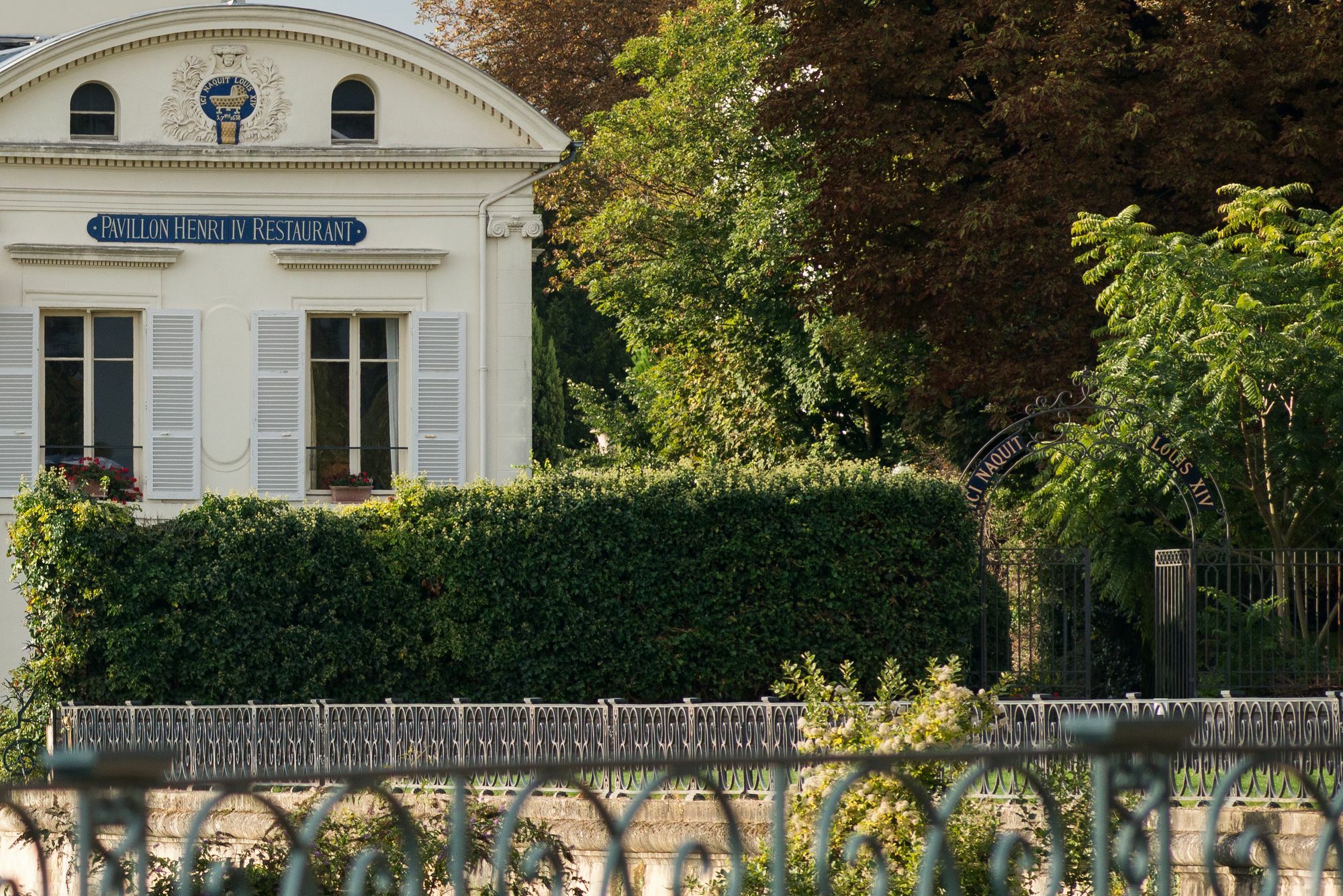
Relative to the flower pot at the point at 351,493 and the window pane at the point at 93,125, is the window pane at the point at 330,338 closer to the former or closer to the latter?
the flower pot at the point at 351,493

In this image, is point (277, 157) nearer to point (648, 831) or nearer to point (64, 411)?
point (64, 411)

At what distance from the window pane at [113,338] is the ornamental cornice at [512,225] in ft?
14.5

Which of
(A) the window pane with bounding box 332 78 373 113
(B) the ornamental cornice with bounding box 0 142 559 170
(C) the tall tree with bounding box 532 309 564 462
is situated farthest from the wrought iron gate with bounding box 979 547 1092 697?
(C) the tall tree with bounding box 532 309 564 462

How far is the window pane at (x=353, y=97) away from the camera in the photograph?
19797 millimetres

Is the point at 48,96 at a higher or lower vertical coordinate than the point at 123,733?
higher

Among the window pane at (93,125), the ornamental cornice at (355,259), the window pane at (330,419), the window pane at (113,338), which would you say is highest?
the window pane at (93,125)

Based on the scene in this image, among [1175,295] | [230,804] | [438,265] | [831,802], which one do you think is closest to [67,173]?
[438,265]

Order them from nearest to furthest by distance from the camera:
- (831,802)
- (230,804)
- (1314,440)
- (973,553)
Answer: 1. (831,802)
2. (230,804)
3. (1314,440)
4. (973,553)

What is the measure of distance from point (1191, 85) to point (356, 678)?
11.6 metres

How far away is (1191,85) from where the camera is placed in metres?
19.1

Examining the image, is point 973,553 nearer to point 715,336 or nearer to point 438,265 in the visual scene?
point 438,265

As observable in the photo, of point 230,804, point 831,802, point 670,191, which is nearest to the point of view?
point 831,802

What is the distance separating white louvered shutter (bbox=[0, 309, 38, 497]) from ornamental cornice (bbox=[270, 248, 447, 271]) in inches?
116

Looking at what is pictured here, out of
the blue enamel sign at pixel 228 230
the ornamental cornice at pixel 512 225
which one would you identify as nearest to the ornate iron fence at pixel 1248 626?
the ornamental cornice at pixel 512 225
